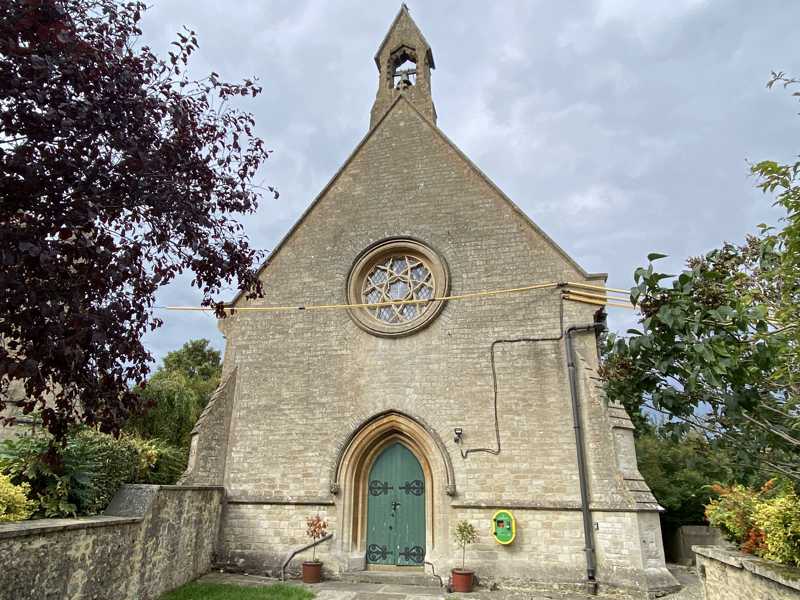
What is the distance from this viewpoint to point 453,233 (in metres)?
11.5

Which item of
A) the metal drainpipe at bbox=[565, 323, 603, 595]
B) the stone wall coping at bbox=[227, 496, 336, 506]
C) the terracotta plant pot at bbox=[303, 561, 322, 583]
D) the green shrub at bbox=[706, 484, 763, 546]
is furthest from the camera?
the stone wall coping at bbox=[227, 496, 336, 506]

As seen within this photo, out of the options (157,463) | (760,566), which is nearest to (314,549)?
(157,463)

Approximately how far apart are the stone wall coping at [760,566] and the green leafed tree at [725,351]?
1559 mm

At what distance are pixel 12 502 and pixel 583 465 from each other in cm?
842

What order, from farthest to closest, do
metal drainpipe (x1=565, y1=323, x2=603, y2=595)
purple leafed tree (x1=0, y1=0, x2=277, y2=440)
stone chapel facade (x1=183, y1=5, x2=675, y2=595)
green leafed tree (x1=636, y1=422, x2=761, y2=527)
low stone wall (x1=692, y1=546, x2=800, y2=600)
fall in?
green leafed tree (x1=636, y1=422, x2=761, y2=527) < stone chapel facade (x1=183, y1=5, x2=675, y2=595) < metal drainpipe (x1=565, y1=323, x2=603, y2=595) < low stone wall (x1=692, y1=546, x2=800, y2=600) < purple leafed tree (x1=0, y1=0, x2=277, y2=440)

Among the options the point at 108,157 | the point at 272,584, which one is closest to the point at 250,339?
the point at 272,584

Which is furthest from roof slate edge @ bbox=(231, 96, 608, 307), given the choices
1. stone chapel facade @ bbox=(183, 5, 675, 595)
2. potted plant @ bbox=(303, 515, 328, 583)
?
potted plant @ bbox=(303, 515, 328, 583)

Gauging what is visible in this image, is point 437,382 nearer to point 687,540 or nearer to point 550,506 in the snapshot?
point 550,506

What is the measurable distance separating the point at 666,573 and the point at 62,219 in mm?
9723

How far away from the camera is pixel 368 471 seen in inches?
418

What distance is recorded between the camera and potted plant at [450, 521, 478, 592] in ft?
28.7

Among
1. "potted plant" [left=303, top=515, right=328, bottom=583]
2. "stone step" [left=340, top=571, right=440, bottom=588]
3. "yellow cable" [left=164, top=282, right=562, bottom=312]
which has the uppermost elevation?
"yellow cable" [left=164, top=282, right=562, bottom=312]

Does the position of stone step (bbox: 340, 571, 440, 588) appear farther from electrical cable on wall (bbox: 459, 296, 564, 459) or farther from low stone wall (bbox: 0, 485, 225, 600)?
low stone wall (bbox: 0, 485, 225, 600)

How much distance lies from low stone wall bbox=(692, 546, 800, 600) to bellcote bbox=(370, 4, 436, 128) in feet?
39.0
